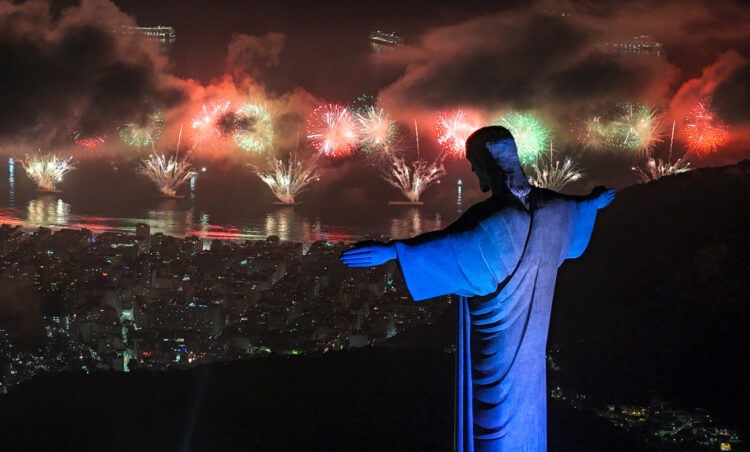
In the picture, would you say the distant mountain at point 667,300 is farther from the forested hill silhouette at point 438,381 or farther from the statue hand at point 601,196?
the statue hand at point 601,196

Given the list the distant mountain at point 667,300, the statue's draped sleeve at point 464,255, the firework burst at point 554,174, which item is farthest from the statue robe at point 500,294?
the firework burst at point 554,174

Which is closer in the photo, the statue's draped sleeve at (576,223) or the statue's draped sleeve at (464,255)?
the statue's draped sleeve at (464,255)

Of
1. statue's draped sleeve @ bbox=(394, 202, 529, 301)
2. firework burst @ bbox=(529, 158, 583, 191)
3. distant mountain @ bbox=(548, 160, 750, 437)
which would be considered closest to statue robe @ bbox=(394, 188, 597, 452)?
statue's draped sleeve @ bbox=(394, 202, 529, 301)

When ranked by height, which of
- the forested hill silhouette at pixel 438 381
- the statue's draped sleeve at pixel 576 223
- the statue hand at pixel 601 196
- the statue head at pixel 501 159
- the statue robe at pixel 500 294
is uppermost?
the statue head at pixel 501 159

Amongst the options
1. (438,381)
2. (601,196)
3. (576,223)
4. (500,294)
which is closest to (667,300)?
(438,381)

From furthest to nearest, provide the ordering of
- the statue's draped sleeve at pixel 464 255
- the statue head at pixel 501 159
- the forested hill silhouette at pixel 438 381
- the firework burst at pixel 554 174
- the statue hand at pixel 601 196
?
the firework burst at pixel 554 174 → the forested hill silhouette at pixel 438 381 → the statue hand at pixel 601 196 → the statue head at pixel 501 159 → the statue's draped sleeve at pixel 464 255

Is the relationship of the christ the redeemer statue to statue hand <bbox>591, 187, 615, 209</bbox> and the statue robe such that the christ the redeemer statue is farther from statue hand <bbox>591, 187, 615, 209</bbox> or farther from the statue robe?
statue hand <bbox>591, 187, 615, 209</bbox>

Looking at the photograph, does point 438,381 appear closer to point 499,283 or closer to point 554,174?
point 499,283

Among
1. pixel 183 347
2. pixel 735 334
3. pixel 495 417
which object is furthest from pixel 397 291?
Answer: pixel 495 417
